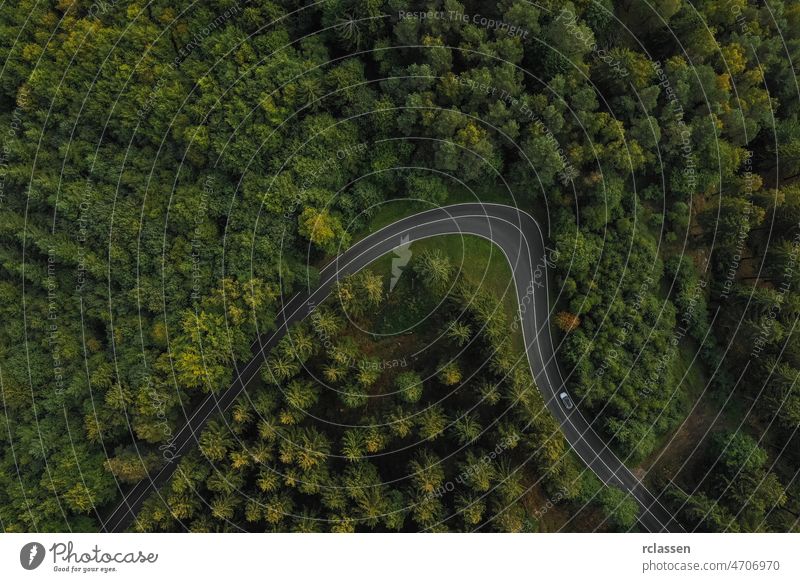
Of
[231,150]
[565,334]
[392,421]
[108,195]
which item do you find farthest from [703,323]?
[108,195]
